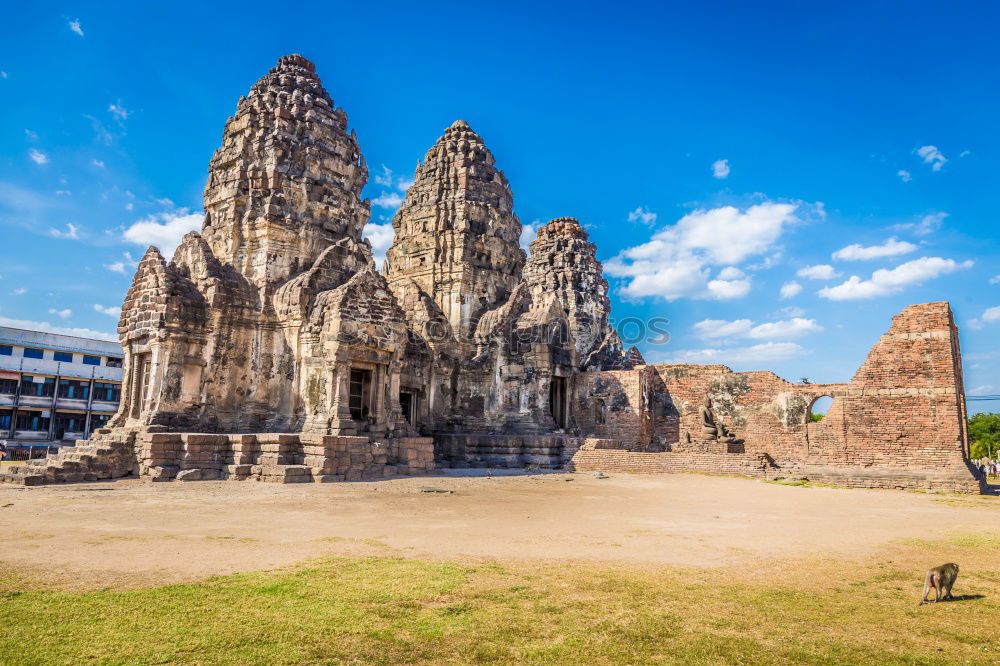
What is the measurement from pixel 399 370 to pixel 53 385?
2985cm

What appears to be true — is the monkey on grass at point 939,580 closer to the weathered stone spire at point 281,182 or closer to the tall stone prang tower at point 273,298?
the tall stone prang tower at point 273,298

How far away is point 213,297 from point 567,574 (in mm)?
14692

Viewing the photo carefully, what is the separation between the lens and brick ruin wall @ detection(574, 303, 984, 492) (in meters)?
18.2

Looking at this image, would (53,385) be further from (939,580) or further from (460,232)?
(939,580)

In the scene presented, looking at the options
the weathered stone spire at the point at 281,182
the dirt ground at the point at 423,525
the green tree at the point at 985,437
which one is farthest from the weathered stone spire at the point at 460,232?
the green tree at the point at 985,437

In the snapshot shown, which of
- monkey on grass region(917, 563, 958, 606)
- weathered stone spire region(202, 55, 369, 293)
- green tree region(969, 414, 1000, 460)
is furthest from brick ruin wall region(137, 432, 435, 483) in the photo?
green tree region(969, 414, 1000, 460)

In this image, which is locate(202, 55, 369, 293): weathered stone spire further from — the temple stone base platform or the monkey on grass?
the monkey on grass

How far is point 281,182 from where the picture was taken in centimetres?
1970

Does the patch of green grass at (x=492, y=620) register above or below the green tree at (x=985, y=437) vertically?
below

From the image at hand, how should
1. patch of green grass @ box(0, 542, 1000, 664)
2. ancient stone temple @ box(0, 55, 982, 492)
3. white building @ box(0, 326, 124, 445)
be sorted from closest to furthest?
patch of green grass @ box(0, 542, 1000, 664)
ancient stone temple @ box(0, 55, 982, 492)
white building @ box(0, 326, 124, 445)

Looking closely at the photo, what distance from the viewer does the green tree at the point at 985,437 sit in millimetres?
46406

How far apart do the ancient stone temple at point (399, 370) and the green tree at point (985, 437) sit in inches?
1168

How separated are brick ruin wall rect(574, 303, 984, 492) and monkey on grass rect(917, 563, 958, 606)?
14.1 m

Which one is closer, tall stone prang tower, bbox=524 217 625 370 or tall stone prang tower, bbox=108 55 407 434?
tall stone prang tower, bbox=108 55 407 434
